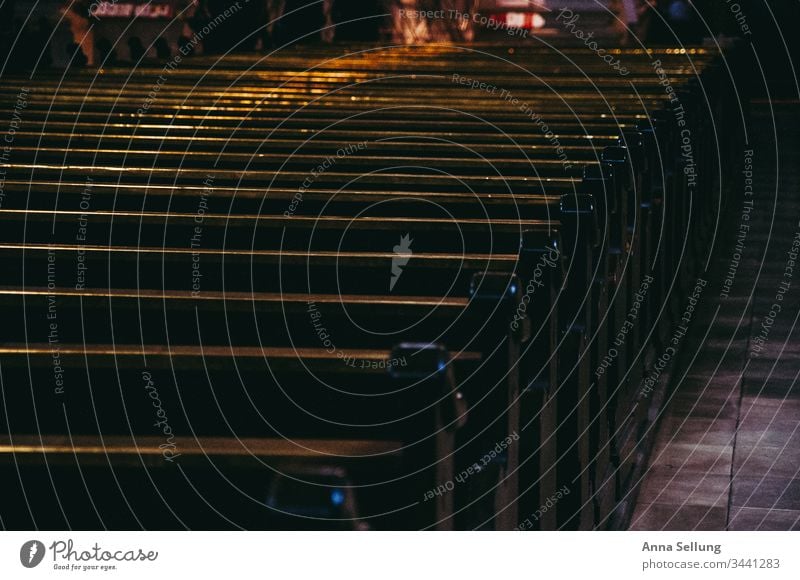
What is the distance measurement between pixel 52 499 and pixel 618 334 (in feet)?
7.05

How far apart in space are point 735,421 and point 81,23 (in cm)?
668

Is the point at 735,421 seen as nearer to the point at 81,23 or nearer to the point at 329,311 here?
the point at 329,311

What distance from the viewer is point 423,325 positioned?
8.38ft

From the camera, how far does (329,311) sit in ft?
8.46

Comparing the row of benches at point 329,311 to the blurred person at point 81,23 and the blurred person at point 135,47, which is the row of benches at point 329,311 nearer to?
the blurred person at point 135,47

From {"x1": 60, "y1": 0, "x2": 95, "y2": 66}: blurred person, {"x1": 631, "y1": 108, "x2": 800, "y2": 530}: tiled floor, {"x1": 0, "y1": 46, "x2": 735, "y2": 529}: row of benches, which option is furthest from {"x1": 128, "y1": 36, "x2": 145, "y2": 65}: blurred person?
{"x1": 631, "y1": 108, "x2": 800, "y2": 530}: tiled floor

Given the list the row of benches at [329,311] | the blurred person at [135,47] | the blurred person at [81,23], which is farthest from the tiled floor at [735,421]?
the blurred person at [81,23]

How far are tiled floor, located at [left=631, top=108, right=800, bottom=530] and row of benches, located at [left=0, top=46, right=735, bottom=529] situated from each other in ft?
0.55

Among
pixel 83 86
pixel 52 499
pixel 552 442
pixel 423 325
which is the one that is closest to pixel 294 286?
pixel 423 325

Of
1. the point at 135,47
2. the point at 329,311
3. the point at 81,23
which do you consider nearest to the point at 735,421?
the point at 329,311

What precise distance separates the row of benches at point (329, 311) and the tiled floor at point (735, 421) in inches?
6.6

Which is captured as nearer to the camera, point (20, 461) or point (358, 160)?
point (20, 461)

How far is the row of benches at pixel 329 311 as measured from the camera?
6.38ft
